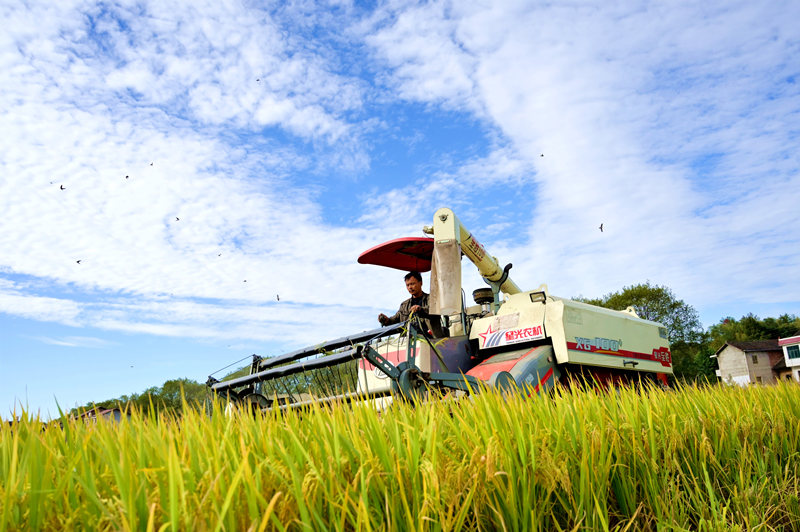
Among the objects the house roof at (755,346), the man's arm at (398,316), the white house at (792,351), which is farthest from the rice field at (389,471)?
the house roof at (755,346)

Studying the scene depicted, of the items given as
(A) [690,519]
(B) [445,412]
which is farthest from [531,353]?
(B) [445,412]

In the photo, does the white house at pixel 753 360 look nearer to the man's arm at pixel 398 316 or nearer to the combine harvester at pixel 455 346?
the combine harvester at pixel 455 346

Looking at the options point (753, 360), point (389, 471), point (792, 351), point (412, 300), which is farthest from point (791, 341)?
point (389, 471)

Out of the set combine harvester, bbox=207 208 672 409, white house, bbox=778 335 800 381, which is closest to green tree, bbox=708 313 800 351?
white house, bbox=778 335 800 381

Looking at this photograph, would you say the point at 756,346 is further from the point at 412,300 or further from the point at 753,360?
the point at 412,300

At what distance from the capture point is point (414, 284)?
876 centimetres

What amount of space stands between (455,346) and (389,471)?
5.44 meters

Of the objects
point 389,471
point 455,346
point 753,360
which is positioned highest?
point 455,346

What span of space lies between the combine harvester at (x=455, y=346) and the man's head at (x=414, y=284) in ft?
0.60

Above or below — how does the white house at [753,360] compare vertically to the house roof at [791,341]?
below

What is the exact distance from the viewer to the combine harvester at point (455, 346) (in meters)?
6.27

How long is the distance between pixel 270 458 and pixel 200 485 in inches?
11.8

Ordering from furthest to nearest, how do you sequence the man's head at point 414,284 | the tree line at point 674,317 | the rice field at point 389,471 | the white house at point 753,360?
the white house at point 753,360
the tree line at point 674,317
the man's head at point 414,284
the rice field at point 389,471

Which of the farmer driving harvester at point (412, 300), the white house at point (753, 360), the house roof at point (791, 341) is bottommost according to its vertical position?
the white house at point (753, 360)
